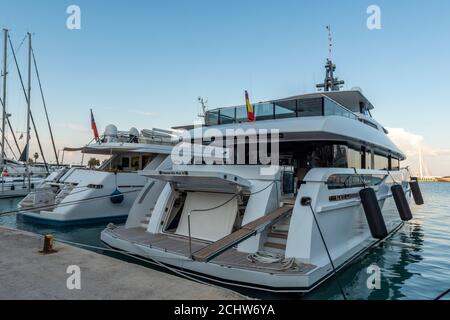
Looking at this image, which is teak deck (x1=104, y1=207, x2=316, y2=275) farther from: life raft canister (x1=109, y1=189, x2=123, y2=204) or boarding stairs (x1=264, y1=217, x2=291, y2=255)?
life raft canister (x1=109, y1=189, x2=123, y2=204)

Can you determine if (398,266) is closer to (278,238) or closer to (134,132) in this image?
(278,238)

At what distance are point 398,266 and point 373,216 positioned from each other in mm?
2058

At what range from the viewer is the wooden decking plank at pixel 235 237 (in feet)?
17.2

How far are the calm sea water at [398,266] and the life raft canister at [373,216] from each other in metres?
1.01

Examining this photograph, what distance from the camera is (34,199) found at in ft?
47.8

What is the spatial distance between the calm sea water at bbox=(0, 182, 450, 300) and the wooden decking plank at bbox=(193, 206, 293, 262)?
38.1 inches

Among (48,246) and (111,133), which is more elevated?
(111,133)

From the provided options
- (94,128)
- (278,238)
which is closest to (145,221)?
(278,238)

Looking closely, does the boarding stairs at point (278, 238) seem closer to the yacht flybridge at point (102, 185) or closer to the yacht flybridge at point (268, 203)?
the yacht flybridge at point (268, 203)

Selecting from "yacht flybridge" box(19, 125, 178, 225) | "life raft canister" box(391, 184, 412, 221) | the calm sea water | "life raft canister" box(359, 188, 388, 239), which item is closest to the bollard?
the calm sea water

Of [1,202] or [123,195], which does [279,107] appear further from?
[1,202]

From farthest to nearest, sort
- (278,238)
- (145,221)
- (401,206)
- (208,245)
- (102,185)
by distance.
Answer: (102,185) → (401,206) → (145,221) → (278,238) → (208,245)

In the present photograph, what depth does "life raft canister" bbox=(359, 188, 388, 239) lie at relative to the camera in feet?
22.5

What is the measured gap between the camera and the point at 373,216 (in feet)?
22.9
